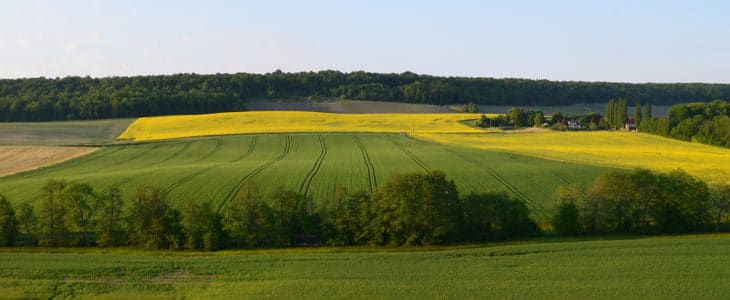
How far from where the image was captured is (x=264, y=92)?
134m

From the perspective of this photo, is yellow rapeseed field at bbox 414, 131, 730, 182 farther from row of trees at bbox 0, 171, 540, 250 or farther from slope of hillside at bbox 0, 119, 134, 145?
slope of hillside at bbox 0, 119, 134, 145

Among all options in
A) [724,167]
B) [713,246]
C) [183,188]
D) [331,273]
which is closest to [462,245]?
[331,273]

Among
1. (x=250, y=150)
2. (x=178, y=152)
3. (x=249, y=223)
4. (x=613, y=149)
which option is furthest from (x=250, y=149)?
(x=613, y=149)

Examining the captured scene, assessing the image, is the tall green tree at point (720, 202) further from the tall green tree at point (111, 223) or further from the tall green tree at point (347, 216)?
the tall green tree at point (111, 223)

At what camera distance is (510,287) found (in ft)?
72.8

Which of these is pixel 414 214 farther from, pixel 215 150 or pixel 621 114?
pixel 621 114

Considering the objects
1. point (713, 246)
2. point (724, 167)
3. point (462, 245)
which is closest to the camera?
point (713, 246)

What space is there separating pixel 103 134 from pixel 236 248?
5800 centimetres

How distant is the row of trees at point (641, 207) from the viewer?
112ft

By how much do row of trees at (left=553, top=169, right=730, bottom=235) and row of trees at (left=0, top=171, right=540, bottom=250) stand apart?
120 inches

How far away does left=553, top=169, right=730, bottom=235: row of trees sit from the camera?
34.2 metres

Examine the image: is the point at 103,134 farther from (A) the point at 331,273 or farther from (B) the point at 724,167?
(B) the point at 724,167

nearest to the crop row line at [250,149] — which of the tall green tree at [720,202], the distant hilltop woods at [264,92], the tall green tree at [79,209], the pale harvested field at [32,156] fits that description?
the pale harvested field at [32,156]

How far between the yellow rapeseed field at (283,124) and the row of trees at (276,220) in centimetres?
4347
